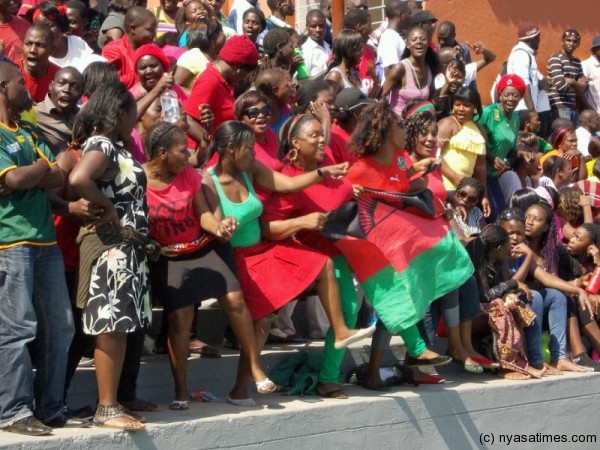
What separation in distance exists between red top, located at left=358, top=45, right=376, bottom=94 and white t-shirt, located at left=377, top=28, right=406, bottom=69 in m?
0.09

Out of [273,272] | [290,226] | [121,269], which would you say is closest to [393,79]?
[290,226]

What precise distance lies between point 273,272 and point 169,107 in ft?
4.95

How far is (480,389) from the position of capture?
8117mm

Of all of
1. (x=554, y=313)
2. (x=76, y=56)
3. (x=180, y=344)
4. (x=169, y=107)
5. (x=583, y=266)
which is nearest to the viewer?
(x=180, y=344)

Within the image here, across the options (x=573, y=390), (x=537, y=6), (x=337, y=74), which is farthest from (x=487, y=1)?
(x=573, y=390)

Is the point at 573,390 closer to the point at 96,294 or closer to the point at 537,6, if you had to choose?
the point at 96,294

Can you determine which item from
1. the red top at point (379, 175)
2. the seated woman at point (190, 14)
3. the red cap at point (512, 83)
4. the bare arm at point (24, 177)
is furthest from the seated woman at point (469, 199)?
the bare arm at point (24, 177)

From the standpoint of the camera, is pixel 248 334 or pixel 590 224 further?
pixel 590 224

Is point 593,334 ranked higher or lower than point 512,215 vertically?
lower

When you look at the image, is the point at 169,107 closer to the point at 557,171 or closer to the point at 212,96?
the point at 212,96

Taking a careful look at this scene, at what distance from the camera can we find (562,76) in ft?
46.4

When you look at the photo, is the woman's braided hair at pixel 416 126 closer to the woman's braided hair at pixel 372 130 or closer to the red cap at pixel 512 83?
the woman's braided hair at pixel 372 130

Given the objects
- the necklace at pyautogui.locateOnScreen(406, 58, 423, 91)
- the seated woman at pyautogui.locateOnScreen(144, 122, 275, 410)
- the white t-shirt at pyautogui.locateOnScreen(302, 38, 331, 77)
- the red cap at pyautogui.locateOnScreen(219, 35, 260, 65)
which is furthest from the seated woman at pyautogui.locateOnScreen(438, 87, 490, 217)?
the seated woman at pyautogui.locateOnScreen(144, 122, 275, 410)

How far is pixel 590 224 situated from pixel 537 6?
5.95 metres
